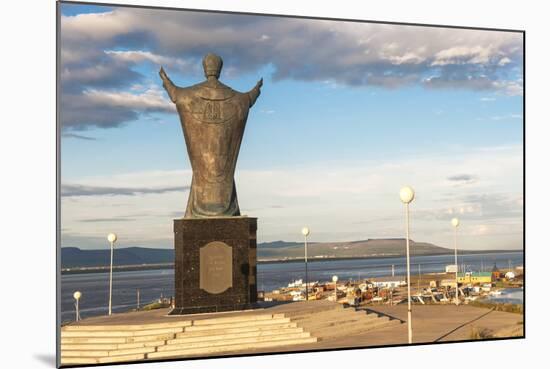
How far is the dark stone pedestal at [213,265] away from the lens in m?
15.1

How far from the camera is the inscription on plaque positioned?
1518cm

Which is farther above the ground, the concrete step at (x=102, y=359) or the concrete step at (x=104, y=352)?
the concrete step at (x=104, y=352)

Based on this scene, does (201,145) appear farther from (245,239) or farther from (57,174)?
(57,174)

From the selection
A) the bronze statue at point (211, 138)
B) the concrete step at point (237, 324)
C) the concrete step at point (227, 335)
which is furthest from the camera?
the bronze statue at point (211, 138)

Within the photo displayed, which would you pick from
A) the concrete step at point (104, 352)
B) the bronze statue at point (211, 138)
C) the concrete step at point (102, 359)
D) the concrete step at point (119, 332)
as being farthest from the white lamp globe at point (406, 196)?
the concrete step at point (102, 359)

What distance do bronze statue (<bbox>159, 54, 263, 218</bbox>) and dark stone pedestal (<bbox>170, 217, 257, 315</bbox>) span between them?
1.04 ft

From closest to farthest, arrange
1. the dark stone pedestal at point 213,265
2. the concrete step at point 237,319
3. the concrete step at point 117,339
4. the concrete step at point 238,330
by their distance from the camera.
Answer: the concrete step at point 117,339 → the concrete step at point 238,330 → the concrete step at point 237,319 → the dark stone pedestal at point 213,265

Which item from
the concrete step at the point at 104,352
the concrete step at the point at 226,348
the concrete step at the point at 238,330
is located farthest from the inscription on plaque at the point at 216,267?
the concrete step at the point at 104,352

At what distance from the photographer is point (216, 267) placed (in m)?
15.3

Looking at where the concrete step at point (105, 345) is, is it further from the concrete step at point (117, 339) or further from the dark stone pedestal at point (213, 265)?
the dark stone pedestal at point (213, 265)

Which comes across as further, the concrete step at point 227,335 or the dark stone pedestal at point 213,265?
the dark stone pedestal at point 213,265

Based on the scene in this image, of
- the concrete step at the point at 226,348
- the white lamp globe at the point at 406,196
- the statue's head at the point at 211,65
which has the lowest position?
the concrete step at the point at 226,348

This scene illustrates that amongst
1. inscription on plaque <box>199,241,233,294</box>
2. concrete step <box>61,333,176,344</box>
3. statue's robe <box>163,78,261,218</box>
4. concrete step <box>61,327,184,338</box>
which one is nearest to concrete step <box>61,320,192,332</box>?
concrete step <box>61,327,184,338</box>

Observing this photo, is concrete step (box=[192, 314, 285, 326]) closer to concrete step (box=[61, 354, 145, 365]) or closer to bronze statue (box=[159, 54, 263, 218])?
concrete step (box=[61, 354, 145, 365])
